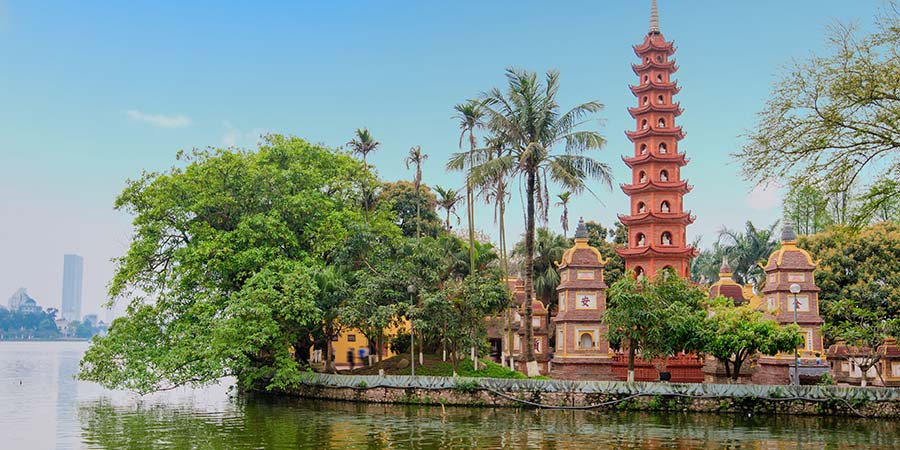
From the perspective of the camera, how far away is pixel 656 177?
150 feet

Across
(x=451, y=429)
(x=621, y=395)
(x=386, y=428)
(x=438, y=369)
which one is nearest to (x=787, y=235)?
(x=621, y=395)

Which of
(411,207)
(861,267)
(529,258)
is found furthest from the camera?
(411,207)

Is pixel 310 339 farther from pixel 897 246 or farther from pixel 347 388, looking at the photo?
pixel 897 246

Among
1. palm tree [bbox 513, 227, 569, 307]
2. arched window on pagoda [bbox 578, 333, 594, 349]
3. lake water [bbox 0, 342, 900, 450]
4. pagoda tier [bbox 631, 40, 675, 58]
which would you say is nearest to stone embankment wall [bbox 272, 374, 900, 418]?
lake water [bbox 0, 342, 900, 450]

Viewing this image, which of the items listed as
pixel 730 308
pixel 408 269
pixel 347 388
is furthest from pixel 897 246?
pixel 347 388

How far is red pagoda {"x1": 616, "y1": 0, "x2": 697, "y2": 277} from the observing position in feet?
147

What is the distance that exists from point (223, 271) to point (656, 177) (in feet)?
84.1

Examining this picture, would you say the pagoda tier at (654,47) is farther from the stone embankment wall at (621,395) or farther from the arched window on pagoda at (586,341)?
the stone embankment wall at (621,395)

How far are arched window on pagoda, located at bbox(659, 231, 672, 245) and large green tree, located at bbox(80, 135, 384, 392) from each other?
1891 centimetres

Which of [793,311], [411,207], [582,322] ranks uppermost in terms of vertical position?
[411,207]

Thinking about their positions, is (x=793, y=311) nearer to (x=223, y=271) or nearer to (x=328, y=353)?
(x=328, y=353)

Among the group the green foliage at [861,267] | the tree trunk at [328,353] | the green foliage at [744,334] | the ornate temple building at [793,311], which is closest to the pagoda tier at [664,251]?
the green foliage at [861,267]

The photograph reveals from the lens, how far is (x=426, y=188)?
2313 inches

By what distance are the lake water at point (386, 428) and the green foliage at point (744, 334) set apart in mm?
3772
